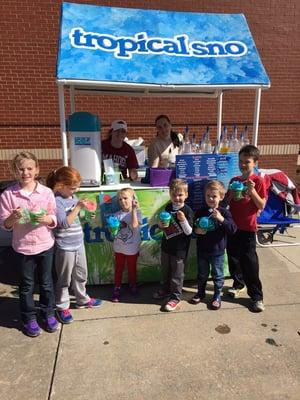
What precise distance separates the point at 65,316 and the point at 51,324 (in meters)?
0.15

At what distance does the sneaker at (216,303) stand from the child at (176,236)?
0.33 m

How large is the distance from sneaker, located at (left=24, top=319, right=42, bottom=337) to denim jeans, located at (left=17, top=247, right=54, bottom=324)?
33 mm

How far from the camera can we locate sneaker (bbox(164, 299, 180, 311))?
341 centimetres

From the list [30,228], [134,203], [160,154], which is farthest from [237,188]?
[30,228]

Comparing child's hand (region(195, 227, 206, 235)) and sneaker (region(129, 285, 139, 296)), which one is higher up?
child's hand (region(195, 227, 206, 235))

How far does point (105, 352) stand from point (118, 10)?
356 centimetres

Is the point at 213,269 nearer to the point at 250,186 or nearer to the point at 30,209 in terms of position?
the point at 250,186

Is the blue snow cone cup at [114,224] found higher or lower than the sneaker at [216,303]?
higher

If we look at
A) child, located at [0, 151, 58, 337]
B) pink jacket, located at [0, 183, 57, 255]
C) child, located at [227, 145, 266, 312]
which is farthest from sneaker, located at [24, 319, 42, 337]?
child, located at [227, 145, 266, 312]

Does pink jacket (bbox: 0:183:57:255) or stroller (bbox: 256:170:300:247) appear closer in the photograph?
pink jacket (bbox: 0:183:57:255)

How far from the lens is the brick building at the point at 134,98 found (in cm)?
699

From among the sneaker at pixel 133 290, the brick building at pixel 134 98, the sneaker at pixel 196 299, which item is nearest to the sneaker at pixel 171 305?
the sneaker at pixel 196 299

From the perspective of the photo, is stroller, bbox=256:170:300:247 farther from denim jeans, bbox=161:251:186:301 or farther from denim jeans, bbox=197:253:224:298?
denim jeans, bbox=161:251:186:301

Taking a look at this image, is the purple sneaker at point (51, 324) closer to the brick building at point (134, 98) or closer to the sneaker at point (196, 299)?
the sneaker at point (196, 299)
